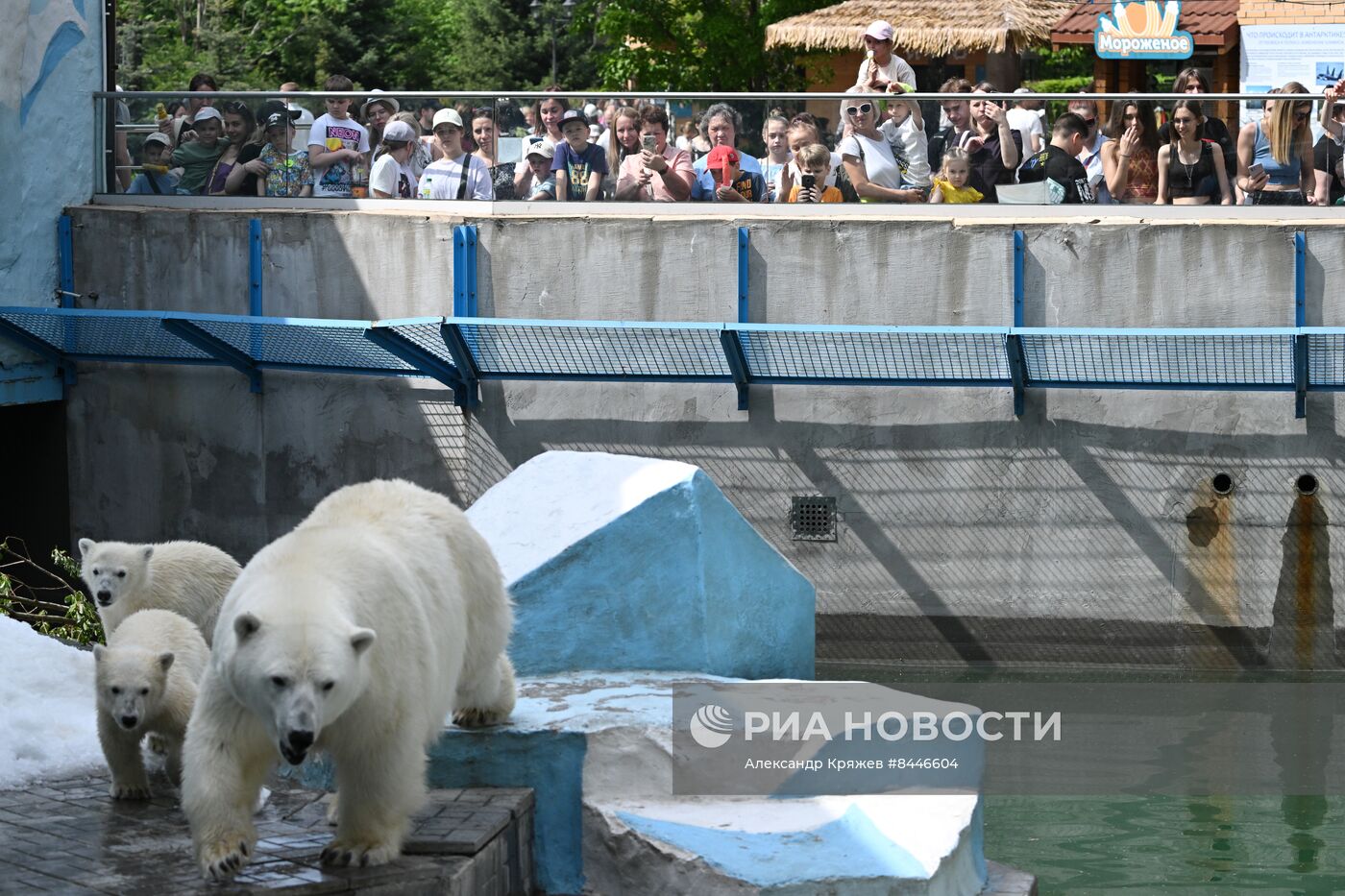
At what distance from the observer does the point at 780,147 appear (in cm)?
1209

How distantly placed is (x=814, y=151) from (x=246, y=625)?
8279mm

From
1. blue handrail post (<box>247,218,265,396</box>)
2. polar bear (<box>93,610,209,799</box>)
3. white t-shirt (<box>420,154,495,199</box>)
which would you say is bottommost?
polar bear (<box>93,610,209,799</box>)

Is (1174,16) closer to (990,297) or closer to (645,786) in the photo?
(990,297)

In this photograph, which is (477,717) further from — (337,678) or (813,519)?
Answer: (813,519)

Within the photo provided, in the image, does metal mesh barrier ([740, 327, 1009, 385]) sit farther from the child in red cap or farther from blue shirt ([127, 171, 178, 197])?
blue shirt ([127, 171, 178, 197])

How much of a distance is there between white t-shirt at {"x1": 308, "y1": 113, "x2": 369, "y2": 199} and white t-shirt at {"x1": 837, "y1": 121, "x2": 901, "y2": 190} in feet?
11.7

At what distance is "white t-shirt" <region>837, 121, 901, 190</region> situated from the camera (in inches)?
470

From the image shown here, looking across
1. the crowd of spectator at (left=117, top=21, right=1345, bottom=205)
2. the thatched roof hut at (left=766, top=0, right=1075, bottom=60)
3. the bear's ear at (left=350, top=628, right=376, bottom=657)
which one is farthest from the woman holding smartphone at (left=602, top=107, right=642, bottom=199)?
the thatched roof hut at (left=766, top=0, right=1075, bottom=60)

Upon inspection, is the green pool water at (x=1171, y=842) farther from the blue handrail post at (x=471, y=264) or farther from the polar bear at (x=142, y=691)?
the blue handrail post at (x=471, y=264)

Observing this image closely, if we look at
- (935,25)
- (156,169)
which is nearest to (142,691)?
(156,169)

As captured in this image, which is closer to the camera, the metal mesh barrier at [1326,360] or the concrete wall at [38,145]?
the metal mesh barrier at [1326,360]

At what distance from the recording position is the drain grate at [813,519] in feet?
41.2

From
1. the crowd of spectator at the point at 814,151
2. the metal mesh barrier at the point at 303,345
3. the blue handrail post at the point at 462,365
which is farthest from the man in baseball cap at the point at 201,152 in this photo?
the blue handrail post at the point at 462,365

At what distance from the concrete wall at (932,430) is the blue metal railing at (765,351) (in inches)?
9.2
